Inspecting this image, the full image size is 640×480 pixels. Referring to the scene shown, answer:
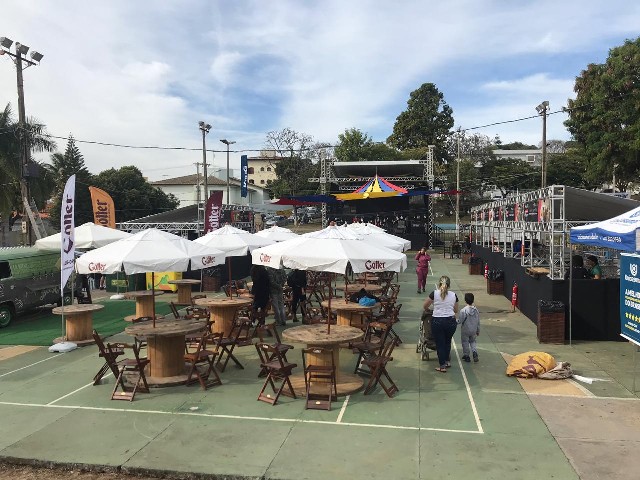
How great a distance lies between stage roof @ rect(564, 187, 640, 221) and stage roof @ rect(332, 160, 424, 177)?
1883cm

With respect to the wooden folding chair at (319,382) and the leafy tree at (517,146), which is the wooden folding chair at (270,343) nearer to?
the wooden folding chair at (319,382)

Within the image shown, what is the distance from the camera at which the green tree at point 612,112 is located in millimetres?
25906

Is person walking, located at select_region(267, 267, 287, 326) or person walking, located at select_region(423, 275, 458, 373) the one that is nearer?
person walking, located at select_region(423, 275, 458, 373)

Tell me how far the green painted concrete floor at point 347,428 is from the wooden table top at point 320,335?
861mm

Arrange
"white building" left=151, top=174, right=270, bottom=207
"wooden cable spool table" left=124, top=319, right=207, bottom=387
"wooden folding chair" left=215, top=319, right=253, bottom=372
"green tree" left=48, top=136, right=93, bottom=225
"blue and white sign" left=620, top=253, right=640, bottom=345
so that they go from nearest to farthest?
"blue and white sign" left=620, top=253, right=640, bottom=345 → "wooden cable spool table" left=124, top=319, right=207, bottom=387 → "wooden folding chair" left=215, top=319, right=253, bottom=372 → "green tree" left=48, top=136, right=93, bottom=225 → "white building" left=151, top=174, right=270, bottom=207

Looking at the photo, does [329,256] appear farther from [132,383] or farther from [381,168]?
[381,168]

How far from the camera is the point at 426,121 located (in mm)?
64438

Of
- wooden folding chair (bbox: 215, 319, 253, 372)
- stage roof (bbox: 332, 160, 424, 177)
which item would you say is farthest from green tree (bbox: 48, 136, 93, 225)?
wooden folding chair (bbox: 215, 319, 253, 372)

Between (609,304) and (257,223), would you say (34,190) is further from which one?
(609,304)

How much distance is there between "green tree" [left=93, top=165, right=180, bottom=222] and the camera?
55969 mm

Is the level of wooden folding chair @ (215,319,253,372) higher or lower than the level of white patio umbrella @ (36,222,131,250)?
lower

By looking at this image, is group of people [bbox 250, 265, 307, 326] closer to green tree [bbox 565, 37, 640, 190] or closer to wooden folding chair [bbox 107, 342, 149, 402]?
wooden folding chair [bbox 107, 342, 149, 402]

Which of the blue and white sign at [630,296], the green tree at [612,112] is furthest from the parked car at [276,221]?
the blue and white sign at [630,296]

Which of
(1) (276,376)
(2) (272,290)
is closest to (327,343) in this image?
(1) (276,376)
